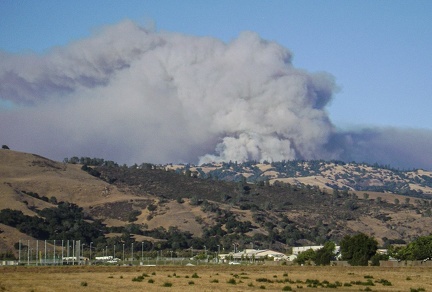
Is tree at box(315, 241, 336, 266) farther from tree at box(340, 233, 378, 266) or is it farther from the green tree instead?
tree at box(340, 233, 378, 266)

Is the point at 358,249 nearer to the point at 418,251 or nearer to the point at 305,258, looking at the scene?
the point at 418,251

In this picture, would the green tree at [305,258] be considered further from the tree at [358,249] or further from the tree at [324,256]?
the tree at [358,249]

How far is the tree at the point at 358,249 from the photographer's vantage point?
154250 mm

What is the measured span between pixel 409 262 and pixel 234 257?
155ft

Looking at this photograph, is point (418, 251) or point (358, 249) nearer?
point (358, 249)

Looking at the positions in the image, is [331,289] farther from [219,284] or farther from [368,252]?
[368,252]

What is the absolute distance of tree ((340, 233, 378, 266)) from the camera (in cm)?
15425

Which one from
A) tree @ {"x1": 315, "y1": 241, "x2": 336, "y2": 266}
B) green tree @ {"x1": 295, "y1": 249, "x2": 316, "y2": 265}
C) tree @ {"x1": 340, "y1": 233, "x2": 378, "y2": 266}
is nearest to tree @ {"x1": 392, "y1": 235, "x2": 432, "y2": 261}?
tree @ {"x1": 340, "y1": 233, "x2": 378, "y2": 266}

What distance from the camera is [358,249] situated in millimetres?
157500

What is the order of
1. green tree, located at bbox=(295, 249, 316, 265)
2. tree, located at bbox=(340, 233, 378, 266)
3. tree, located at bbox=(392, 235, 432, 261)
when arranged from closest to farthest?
tree, located at bbox=(340, 233, 378, 266)
tree, located at bbox=(392, 235, 432, 261)
green tree, located at bbox=(295, 249, 316, 265)

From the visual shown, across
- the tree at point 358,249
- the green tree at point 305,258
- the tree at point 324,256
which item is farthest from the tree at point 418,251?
the green tree at point 305,258

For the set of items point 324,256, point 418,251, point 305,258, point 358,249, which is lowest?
point 305,258

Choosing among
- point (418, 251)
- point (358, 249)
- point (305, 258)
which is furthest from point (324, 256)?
point (418, 251)

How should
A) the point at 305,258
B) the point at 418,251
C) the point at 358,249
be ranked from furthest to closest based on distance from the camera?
the point at 305,258 → the point at 418,251 → the point at 358,249
